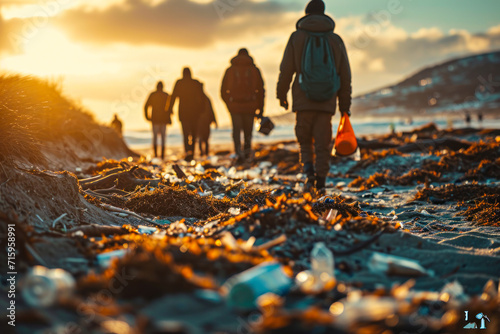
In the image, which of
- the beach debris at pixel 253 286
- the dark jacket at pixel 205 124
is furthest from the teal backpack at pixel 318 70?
the dark jacket at pixel 205 124

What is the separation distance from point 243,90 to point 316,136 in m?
4.05

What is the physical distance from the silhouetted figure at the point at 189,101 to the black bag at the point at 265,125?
3.54 m

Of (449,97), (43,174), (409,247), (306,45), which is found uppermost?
(449,97)

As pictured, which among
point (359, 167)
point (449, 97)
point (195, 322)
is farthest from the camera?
point (449, 97)

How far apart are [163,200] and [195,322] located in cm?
319

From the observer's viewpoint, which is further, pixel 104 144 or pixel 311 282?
pixel 104 144

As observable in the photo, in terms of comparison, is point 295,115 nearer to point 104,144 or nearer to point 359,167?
point 359,167

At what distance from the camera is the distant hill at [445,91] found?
7794cm

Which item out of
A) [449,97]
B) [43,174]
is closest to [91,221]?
[43,174]

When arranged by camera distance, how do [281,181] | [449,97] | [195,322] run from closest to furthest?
[195,322], [281,181], [449,97]

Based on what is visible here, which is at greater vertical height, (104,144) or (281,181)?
(104,144)

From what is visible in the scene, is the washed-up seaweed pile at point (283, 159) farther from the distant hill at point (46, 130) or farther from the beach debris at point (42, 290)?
the beach debris at point (42, 290)

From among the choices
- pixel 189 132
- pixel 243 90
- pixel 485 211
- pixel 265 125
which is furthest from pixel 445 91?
pixel 485 211

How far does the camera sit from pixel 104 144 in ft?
39.3
